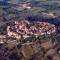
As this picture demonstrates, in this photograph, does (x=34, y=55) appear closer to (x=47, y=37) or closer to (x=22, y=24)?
(x=47, y=37)

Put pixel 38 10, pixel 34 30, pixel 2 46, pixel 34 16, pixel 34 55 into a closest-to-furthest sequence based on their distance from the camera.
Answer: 1. pixel 34 55
2. pixel 2 46
3. pixel 34 30
4. pixel 34 16
5. pixel 38 10

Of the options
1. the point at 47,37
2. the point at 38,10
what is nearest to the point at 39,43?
the point at 47,37

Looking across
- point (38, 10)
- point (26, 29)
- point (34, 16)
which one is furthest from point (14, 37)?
point (38, 10)

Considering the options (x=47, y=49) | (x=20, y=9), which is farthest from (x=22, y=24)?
(x=20, y=9)

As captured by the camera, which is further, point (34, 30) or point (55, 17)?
point (55, 17)

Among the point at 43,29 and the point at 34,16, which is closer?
the point at 43,29

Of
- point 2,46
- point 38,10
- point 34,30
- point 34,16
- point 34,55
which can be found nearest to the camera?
point 34,55

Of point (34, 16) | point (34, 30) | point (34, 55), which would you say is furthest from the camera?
point (34, 16)

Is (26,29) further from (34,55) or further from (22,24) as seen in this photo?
(34,55)
